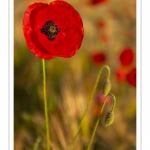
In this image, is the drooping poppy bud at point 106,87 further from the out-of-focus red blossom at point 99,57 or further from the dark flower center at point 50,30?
the dark flower center at point 50,30

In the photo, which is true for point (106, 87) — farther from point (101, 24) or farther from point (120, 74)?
point (101, 24)

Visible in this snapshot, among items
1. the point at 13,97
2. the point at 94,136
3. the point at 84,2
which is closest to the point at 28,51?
the point at 13,97

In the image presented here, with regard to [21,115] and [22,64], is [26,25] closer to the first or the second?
[22,64]

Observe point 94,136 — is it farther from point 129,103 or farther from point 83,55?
point 83,55

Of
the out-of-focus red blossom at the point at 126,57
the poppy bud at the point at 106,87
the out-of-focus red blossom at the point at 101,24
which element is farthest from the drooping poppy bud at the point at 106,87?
the out-of-focus red blossom at the point at 101,24

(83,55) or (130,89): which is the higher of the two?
(83,55)

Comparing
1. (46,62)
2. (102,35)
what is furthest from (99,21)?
(46,62)
